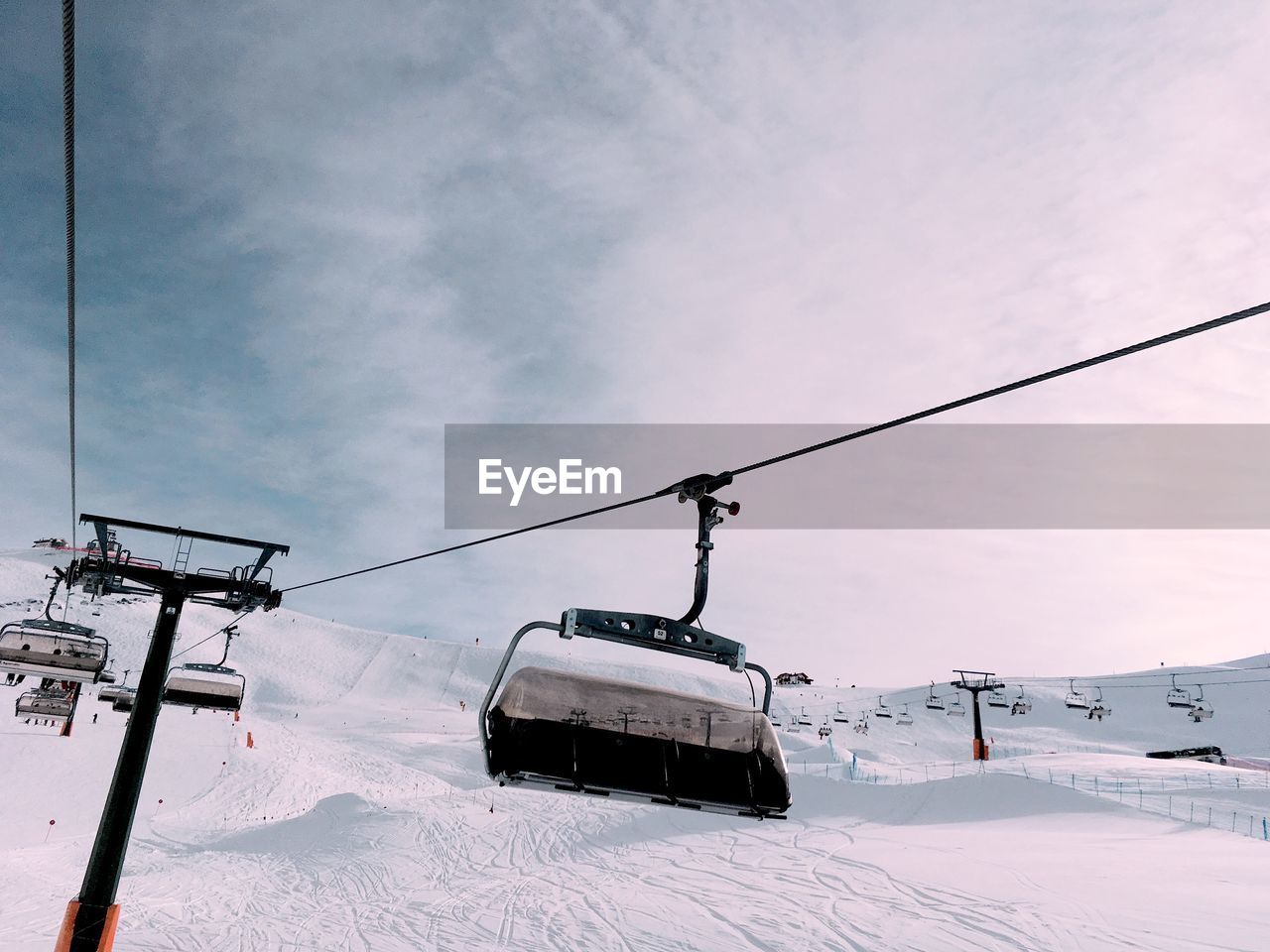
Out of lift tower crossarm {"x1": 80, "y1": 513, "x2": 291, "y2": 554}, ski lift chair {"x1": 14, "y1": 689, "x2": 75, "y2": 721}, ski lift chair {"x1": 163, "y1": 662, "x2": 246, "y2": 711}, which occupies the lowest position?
ski lift chair {"x1": 14, "y1": 689, "x2": 75, "y2": 721}

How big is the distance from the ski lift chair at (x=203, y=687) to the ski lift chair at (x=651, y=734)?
16.3m

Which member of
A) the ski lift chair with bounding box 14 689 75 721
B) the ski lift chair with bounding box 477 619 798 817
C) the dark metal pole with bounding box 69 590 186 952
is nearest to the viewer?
the ski lift chair with bounding box 477 619 798 817

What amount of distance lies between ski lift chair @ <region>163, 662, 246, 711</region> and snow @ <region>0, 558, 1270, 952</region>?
6200 millimetres

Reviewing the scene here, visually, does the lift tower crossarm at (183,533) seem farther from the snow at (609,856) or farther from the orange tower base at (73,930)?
the snow at (609,856)

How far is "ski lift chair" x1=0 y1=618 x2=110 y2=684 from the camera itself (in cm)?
1577

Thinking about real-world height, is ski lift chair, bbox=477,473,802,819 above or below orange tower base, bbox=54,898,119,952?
above

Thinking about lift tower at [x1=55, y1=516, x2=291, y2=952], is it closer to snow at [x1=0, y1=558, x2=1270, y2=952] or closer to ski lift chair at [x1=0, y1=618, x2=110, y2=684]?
ski lift chair at [x1=0, y1=618, x2=110, y2=684]

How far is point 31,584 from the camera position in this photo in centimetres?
10488

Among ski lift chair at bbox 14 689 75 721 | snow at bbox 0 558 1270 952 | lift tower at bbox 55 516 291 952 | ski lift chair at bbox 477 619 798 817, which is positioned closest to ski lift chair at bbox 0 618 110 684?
lift tower at bbox 55 516 291 952

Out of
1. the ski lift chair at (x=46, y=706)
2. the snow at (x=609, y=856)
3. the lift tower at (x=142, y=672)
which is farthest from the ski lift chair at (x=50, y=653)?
the ski lift chair at (x=46, y=706)

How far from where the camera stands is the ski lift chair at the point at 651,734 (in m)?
6.03

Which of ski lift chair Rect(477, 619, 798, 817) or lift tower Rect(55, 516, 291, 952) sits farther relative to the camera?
lift tower Rect(55, 516, 291, 952)

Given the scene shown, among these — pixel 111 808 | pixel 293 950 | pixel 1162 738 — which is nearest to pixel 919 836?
pixel 293 950

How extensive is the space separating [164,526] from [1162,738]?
98819 millimetres
